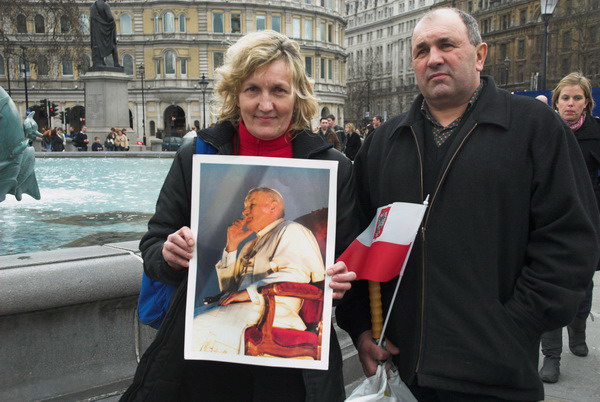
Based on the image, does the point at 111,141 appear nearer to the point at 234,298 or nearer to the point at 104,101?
the point at 104,101

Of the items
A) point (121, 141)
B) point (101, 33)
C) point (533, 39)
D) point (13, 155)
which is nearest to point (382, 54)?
point (533, 39)

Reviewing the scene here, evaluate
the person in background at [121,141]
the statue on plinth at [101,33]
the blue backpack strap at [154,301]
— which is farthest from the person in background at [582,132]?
the person in background at [121,141]

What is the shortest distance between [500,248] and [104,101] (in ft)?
84.0

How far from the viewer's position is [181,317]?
6.59ft

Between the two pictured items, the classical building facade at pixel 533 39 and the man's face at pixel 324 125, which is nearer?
the man's face at pixel 324 125

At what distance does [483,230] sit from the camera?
6.52ft

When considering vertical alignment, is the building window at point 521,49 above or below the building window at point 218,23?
below

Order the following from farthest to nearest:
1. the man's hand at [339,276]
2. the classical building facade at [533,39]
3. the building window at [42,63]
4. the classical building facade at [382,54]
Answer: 1. the classical building facade at [382,54]
2. the classical building facade at [533,39]
3. the building window at [42,63]
4. the man's hand at [339,276]

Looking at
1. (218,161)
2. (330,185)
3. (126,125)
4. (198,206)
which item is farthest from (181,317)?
(126,125)

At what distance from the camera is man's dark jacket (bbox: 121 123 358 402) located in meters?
2.00

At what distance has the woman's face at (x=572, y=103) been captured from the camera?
452cm

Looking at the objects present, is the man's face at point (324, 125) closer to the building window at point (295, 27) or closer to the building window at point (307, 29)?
the building window at point (295, 27)

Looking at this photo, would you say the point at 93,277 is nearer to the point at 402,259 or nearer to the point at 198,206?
the point at 198,206

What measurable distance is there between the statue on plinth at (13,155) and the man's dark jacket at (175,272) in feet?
16.9
